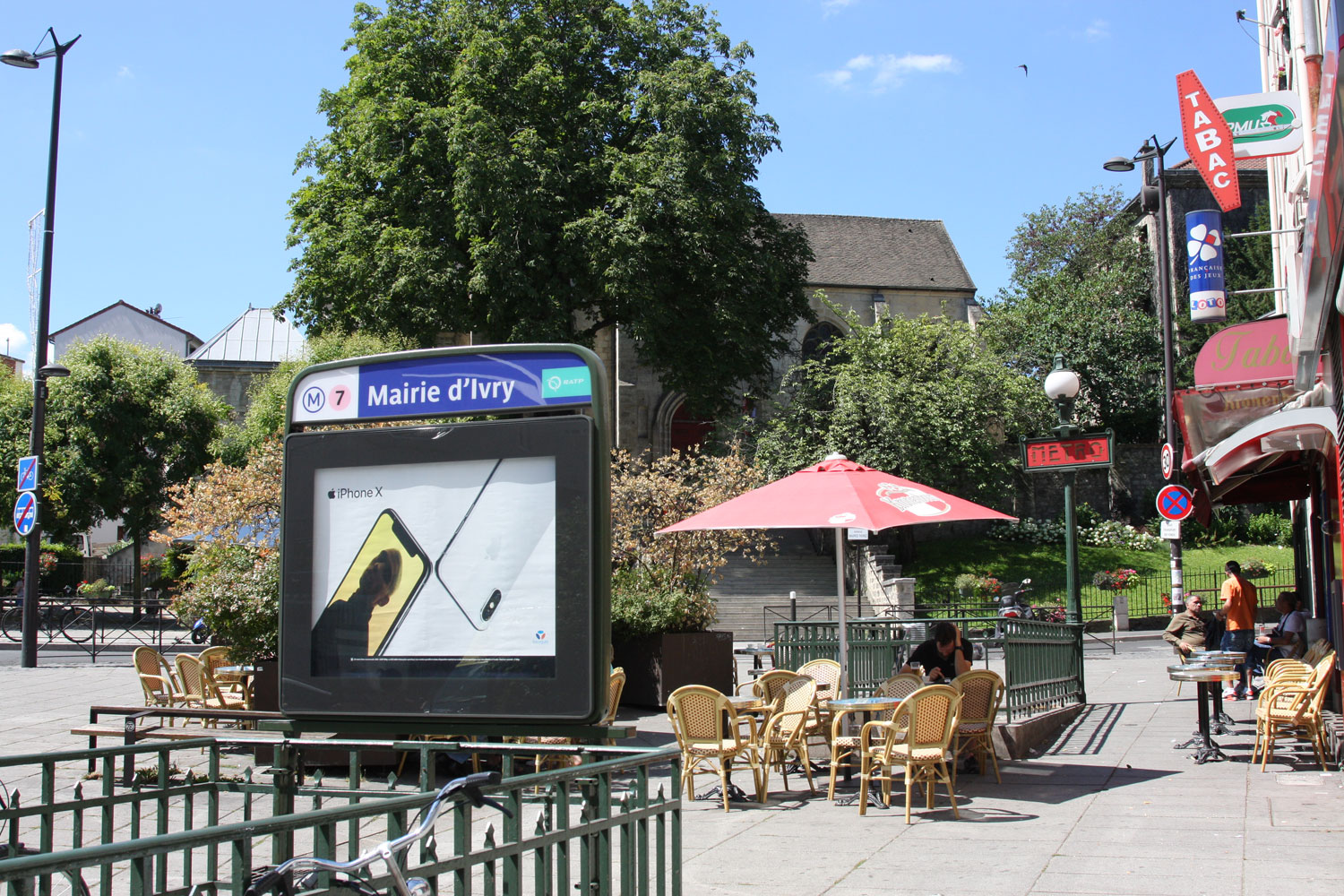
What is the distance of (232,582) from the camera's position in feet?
37.0

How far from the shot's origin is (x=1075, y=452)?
40.5 ft

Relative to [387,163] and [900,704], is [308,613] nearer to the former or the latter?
[900,704]

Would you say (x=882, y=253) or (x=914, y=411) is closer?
(x=914, y=411)

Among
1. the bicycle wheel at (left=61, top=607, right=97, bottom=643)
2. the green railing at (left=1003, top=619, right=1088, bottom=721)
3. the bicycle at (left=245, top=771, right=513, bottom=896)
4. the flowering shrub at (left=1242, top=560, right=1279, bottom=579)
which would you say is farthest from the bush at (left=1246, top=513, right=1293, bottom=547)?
the bicycle at (left=245, top=771, right=513, bottom=896)

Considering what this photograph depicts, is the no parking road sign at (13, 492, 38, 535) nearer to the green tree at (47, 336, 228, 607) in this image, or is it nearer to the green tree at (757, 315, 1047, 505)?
the green tree at (47, 336, 228, 607)

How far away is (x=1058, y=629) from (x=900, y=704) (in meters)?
5.70

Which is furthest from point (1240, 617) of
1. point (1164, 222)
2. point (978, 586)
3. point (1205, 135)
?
point (978, 586)

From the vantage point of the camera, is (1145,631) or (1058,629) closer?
(1058,629)

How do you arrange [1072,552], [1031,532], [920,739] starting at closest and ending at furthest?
1. [920,739]
2. [1072,552]
3. [1031,532]

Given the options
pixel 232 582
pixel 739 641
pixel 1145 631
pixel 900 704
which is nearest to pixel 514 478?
pixel 900 704

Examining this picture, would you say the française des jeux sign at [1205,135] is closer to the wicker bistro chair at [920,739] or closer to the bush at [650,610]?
the wicker bistro chair at [920,739]

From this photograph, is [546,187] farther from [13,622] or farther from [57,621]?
[13,622]

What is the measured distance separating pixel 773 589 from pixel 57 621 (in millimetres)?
18044

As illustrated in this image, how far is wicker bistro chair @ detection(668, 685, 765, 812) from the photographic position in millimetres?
8875
